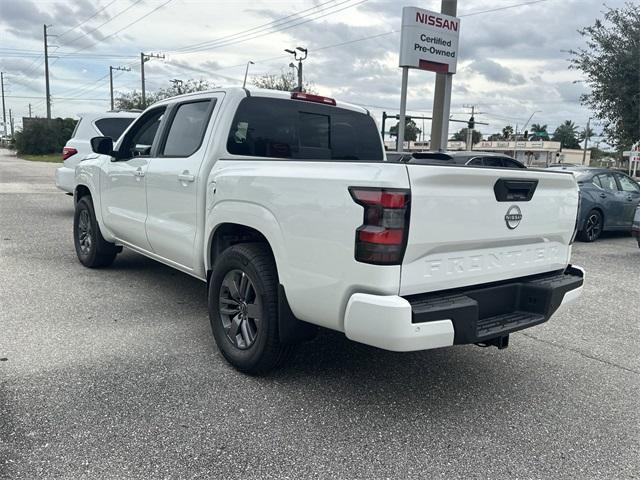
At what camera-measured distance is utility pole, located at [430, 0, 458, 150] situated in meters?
14.9

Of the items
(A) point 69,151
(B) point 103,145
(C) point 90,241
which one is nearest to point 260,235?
(B) point 103,145

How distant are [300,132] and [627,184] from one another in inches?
382

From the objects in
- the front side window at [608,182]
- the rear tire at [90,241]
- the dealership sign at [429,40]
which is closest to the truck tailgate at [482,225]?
the rear tire at [90,241]

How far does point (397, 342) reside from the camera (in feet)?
9.02

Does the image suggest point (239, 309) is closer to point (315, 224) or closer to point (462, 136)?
point (315, 224)

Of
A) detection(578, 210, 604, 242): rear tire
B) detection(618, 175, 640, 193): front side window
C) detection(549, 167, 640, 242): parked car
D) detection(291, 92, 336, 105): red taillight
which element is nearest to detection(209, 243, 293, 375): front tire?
detection(291, 92, 336, 105): red taillight

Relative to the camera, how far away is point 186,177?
427cm

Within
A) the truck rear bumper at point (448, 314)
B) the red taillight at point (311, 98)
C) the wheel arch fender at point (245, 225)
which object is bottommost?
the truck rear bumper at point (448, 314)

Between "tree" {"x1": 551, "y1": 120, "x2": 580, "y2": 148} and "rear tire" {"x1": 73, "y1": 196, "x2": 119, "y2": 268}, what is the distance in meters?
127

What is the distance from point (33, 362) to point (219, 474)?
1.92 metres

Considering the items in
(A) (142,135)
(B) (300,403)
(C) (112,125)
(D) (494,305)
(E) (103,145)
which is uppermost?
(C) (112,125)

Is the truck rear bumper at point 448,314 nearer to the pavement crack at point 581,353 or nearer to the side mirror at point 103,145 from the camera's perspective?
the pavement crack at point 581,353

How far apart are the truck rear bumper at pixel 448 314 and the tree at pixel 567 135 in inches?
5049

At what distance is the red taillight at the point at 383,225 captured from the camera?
2.70 metres
